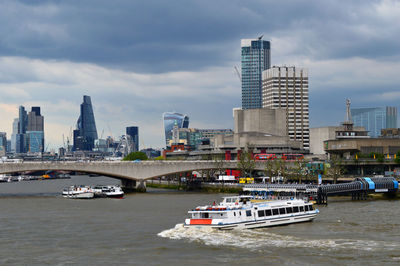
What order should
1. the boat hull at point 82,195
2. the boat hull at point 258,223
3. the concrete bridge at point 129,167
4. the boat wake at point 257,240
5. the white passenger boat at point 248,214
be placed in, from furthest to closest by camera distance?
the concrete bridge at point 129,167, the boat hull at point 82,195, the white passenger boat at point 248,214, the boat hull at point 258,223, the boat wake at point 257,240

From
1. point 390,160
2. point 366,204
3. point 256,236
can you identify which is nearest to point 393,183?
point 366,204

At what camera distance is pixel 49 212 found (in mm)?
104000

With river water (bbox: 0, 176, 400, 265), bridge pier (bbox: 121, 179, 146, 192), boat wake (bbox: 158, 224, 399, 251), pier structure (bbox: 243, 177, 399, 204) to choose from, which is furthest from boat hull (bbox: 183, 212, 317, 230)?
bridge pier (bbox: 121, 179, 146, 192)

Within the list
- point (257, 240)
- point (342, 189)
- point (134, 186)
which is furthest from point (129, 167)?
point (257, 240)

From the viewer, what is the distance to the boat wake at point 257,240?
205 feet

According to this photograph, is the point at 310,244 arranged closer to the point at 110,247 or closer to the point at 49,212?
the point at 110,247

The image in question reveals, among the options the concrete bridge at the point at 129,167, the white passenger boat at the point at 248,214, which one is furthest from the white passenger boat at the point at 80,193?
the white passenger boat at the point at 248,214

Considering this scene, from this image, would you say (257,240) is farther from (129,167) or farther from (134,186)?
(134,186)

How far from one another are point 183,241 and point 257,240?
832cm

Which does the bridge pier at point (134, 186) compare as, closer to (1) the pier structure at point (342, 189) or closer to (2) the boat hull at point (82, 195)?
(2) the boat hull at point (82, 195)

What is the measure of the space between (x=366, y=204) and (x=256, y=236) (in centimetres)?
4845

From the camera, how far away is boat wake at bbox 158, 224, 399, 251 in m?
62.4

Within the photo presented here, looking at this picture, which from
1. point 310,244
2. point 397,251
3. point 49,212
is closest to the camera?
point 397,251

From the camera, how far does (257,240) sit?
67000 mm
